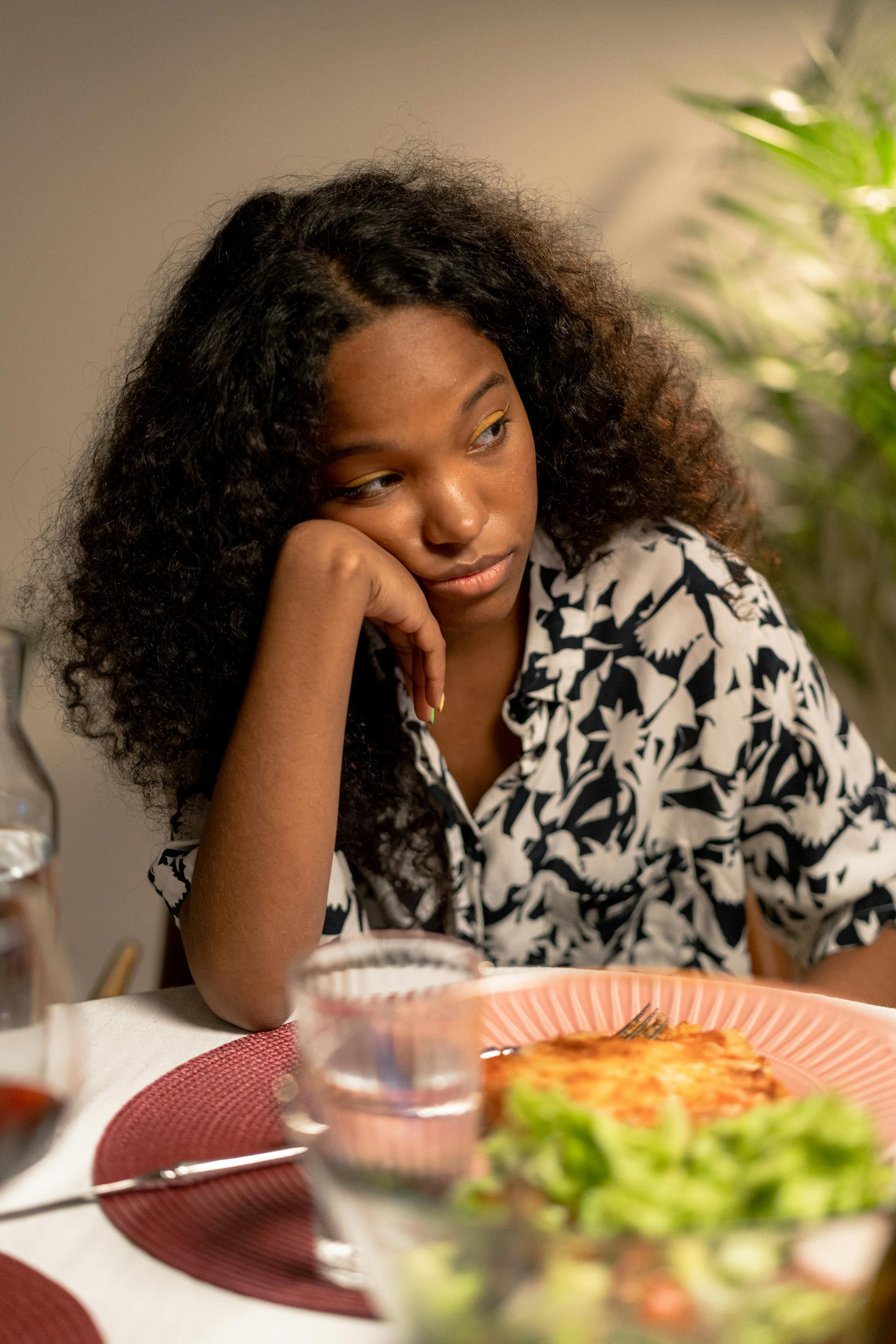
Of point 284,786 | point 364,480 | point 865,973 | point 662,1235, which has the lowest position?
point 865,973

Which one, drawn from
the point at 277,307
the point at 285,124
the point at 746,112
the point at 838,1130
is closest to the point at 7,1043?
the point at 838,1130

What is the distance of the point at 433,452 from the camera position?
1.04 metres

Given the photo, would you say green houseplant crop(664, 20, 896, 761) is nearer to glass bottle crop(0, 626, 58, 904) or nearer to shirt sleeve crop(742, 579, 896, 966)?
shirt sleeve crop(742, 579, 896, 966)

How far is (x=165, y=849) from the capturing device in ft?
3.65

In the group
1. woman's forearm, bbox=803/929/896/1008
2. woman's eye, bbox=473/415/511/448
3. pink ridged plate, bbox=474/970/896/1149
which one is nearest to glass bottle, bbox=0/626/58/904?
pink ridged plate, bbox=474/970/896/1149

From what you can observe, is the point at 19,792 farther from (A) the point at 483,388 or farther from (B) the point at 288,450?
(A) the point at 483,388

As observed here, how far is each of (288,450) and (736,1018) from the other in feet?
2.05

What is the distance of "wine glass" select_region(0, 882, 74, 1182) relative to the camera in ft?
1.88

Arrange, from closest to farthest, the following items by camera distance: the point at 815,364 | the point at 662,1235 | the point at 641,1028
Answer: the point at 662,1235 → the point at 641,1028 → the point at 815,364

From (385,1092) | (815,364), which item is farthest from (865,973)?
(815,364)

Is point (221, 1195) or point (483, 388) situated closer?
point (221, 1195)

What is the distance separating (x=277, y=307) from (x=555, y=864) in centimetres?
62

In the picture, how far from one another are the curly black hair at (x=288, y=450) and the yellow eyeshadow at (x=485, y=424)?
10 centimetres

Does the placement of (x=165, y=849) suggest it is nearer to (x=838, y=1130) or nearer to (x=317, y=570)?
(x=317, y=570)
